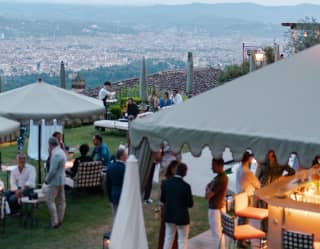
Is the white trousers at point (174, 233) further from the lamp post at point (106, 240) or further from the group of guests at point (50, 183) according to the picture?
the group of guests at point (50, 183)

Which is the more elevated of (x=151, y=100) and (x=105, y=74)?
(x=151, y=100)

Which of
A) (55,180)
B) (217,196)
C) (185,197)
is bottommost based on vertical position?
(55,180)

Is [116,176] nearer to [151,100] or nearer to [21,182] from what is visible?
[21,182]

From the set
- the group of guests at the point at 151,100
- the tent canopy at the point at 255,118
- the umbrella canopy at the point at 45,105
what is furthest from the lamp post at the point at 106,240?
the group of guests at the point at 151,100

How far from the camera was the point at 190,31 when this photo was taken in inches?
3349

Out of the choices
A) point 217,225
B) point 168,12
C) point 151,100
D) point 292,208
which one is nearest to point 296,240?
point 292,208

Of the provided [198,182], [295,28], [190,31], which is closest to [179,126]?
[198,182]

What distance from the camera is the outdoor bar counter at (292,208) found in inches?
317

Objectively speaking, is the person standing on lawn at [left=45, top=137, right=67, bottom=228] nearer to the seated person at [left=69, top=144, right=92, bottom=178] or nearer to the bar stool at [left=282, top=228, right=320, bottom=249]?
the seated person at [left=69, top=144, right=92, bottom=178]

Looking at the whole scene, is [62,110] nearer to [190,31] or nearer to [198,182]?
[198,182]

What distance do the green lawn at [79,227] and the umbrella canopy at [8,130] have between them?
1.58 m

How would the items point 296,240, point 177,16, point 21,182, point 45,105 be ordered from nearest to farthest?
point 296,240
point 21,182
point 45,105
point 177,16

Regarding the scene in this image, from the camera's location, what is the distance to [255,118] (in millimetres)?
7320

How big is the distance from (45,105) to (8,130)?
1826 millimetres
